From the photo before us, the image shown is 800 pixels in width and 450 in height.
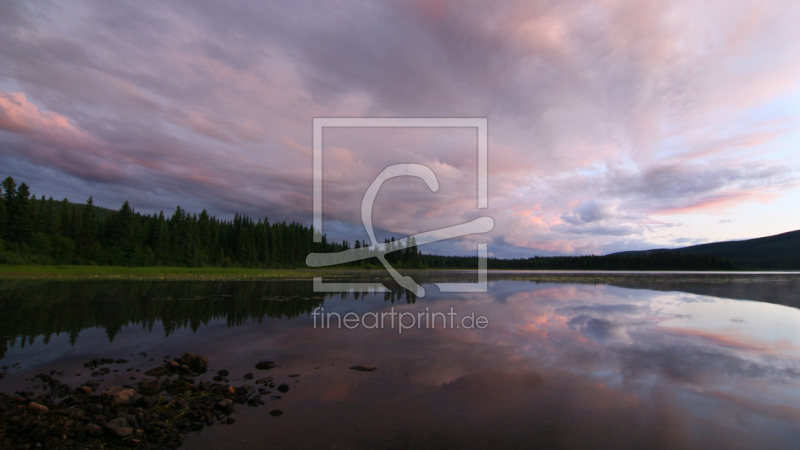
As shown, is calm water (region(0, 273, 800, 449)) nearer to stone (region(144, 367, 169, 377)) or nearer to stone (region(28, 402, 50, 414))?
stone (region(144, 367, 169, 377))

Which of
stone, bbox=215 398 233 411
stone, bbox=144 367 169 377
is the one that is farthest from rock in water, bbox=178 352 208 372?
stone, bbox=215 398 233 411

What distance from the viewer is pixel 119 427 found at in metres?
7.34

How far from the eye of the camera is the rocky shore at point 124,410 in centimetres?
712

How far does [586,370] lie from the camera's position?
494 inches

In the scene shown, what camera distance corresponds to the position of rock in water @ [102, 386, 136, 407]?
28.5ft

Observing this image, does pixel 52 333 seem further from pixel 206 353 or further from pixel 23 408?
pixel 23 408

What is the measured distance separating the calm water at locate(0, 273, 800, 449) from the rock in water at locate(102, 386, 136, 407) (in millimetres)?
2390

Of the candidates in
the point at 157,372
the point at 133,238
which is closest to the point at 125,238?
the point at 133,238

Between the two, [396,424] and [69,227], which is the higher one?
[69,227]

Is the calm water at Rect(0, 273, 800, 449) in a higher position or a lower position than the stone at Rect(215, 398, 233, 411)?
lower

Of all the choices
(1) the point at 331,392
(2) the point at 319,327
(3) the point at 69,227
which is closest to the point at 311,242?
(3) the point at 69,227

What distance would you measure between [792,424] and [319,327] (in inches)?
744

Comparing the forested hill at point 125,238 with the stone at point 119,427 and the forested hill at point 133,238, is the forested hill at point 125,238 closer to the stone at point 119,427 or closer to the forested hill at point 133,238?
the forested hill at point 133,238

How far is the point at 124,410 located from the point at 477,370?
10659 millimetres
